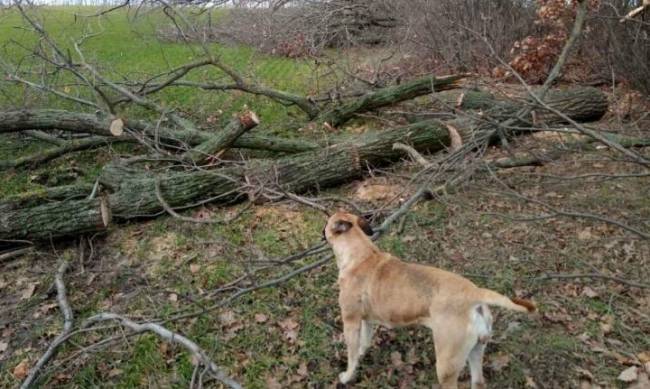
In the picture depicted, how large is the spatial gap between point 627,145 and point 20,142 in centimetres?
913

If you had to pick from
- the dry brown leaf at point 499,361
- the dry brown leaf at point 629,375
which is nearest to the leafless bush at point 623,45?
the dry brown leaf at point 629,375

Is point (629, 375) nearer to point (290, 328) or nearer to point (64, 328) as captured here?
point (290, 328)

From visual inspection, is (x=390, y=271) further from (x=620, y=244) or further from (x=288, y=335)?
(x=620, y=244)

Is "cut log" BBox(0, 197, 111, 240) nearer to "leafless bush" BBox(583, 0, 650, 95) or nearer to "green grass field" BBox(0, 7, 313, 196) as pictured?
"green grass field" BBox(0, 7, 313, 196)

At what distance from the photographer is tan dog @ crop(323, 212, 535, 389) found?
3.31 m

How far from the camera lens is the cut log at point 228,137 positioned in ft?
24.3

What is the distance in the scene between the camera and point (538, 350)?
4316 mm

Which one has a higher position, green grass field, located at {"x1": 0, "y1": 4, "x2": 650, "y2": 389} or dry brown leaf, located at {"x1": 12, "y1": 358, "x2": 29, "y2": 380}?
dry brown leaf, located at {"x1": 12, "y1": 358, "x2": 29, "y2": 380}

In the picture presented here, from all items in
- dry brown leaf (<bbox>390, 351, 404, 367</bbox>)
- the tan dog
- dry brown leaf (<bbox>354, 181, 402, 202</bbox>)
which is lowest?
dry brown leaf (<bbox>390, 351, 404, 367</bbox>)

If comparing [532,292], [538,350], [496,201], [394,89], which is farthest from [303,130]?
[538,350]

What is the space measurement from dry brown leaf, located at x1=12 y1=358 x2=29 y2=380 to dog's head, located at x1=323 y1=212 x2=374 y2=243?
9.29 ft

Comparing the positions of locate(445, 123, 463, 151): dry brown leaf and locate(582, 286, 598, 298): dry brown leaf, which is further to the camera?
locate(445, 123, 463, 151): dry brown leaf

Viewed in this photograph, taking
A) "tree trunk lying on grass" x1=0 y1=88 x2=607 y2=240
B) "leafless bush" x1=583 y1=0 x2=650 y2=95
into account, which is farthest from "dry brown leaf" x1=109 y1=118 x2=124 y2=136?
"leafless bush" x1=583 y1=0 x2=650 y2=95

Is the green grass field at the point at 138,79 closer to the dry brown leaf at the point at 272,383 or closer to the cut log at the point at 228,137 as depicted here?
the cut log at the point at 228,137
